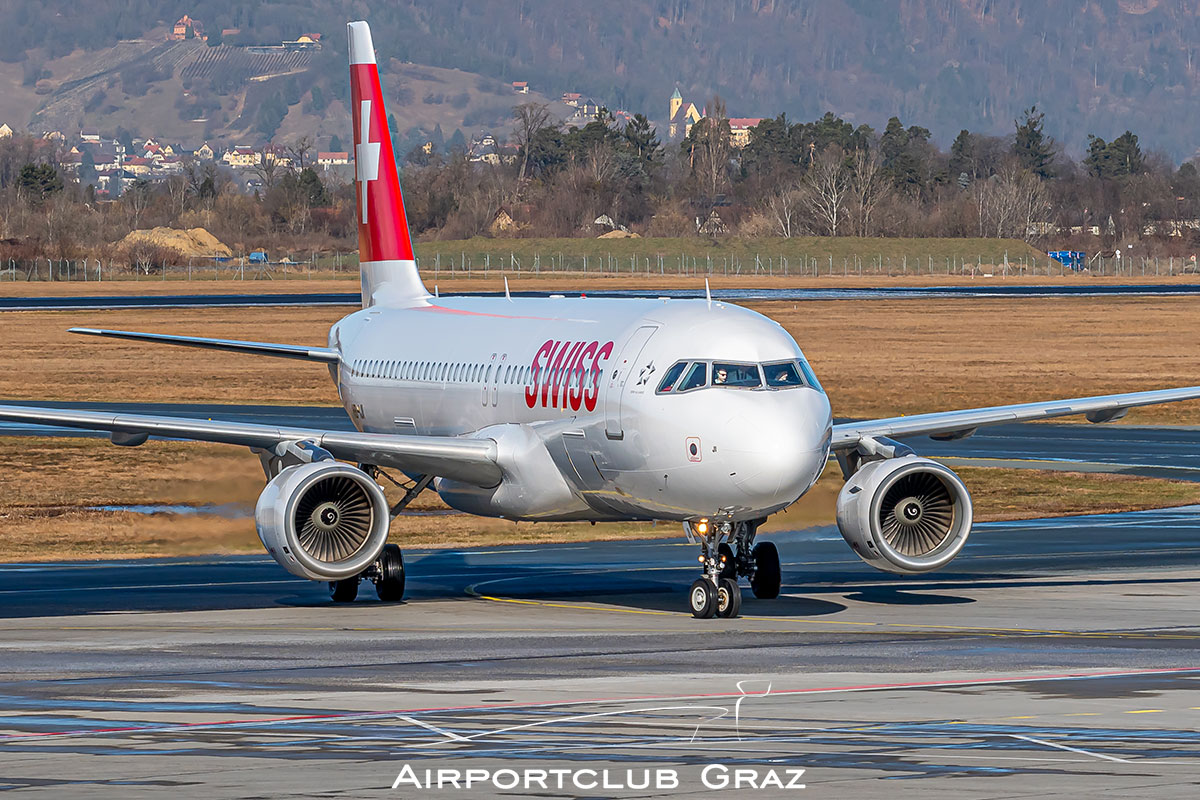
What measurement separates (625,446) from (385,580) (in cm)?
507

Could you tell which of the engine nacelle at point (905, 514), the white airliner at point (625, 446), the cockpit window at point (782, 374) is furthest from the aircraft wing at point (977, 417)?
the cockpit window at point (782, 374)

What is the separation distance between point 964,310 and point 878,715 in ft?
354

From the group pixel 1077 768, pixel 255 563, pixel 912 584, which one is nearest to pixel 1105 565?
pixel 912 584

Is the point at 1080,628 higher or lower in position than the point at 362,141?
lower

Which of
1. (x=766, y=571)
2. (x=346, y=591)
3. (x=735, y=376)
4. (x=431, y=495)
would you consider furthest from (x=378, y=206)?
(x=735, y=376)

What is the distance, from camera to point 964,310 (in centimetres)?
12375

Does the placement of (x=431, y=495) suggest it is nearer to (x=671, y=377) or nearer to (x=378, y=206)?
(x=378, y=206)

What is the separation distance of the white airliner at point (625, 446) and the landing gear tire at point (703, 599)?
0.02 meters

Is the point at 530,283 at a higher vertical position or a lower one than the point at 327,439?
lower

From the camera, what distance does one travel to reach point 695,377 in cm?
2616

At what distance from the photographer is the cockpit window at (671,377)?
86.6 feet

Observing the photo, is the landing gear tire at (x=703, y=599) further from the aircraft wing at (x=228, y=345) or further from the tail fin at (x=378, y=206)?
the tail fin at (x=378, y=206)

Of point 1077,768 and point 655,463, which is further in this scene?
point 655,463

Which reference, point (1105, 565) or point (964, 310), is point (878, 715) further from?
point (964, 310)
